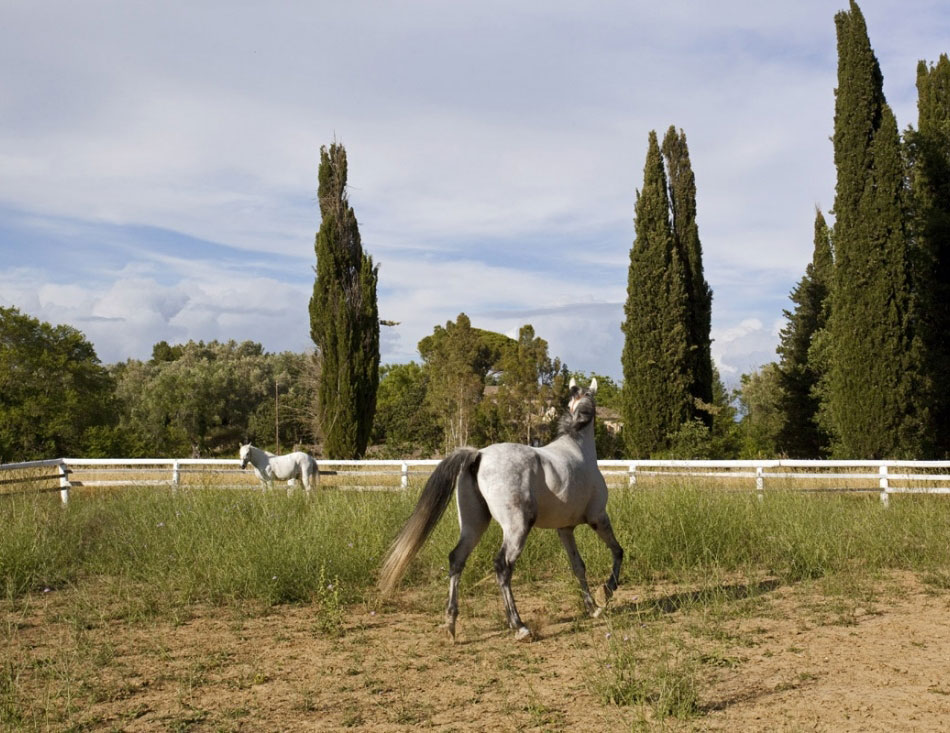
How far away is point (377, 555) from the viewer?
8133mm

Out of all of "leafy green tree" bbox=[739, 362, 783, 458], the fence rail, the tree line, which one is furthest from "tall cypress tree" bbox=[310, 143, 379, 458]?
"leafy green tree" bbox=[739, 362, 783, 458]

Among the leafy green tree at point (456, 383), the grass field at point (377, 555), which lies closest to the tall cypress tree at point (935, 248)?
the grass field at point (377, 555)

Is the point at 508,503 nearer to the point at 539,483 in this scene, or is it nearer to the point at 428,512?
the point at 539,483

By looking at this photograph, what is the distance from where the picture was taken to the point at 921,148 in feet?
70.5

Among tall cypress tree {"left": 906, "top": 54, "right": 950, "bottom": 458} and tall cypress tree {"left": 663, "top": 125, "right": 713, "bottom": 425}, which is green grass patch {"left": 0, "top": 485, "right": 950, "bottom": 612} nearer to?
tall cypress tree {"left": 906, "top": 54, "right": 950, "bottom": 458}

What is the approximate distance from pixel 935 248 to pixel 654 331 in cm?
822

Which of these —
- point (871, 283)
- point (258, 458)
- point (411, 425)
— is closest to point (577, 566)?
point (258, 458)

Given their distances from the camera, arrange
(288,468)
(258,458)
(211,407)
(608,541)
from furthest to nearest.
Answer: (211,407), (258,458), (288,468), (608,541)

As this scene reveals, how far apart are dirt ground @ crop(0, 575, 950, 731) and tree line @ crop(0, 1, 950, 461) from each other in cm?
1321

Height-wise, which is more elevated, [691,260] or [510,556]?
[691,260]

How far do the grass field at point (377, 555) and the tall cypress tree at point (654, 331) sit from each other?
49.0 feet

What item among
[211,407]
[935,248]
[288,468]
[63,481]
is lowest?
[63,481]

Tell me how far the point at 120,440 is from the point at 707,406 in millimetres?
20833

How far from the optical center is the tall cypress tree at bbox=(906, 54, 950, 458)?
19.7m
